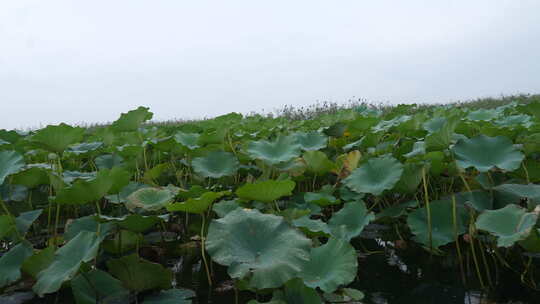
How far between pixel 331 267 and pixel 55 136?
115 centimetres

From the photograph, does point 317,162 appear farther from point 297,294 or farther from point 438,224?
point 297,294

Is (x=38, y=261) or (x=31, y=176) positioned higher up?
(x=31, y=176)

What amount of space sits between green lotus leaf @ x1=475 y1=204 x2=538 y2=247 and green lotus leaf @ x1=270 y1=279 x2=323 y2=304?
511 millimetres

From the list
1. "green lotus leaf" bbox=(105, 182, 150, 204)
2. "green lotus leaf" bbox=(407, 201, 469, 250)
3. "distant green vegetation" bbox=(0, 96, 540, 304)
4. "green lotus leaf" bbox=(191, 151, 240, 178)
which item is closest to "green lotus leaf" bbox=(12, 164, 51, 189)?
"distant green vegetation" bbox=(0, 96, 540, 304)

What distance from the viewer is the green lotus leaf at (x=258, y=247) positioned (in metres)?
0.93

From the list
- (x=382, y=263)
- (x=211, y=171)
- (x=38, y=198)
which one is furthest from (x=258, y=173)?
(x=38, y=198)

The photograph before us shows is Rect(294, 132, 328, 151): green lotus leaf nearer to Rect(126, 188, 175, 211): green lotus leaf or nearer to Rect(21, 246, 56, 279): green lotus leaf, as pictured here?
Rect(126, 188, 175, 211): green lotus leaf

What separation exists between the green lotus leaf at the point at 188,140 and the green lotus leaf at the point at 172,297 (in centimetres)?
94

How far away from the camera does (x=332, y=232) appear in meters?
1.38

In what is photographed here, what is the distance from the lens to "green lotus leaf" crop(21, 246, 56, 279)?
1.29m

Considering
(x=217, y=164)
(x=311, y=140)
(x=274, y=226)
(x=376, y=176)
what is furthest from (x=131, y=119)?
(x=274, y=226)

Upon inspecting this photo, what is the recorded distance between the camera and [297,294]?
1.01 meters

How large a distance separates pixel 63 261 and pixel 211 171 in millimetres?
799

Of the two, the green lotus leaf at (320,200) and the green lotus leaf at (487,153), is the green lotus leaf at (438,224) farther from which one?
the green lotus leaf at (320,200)
